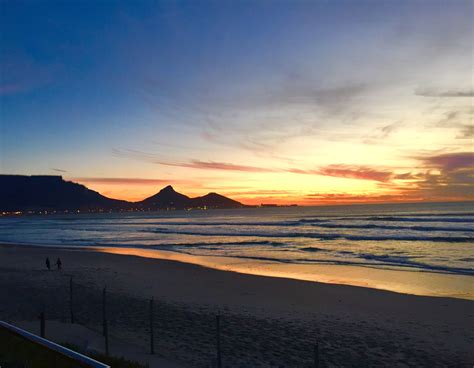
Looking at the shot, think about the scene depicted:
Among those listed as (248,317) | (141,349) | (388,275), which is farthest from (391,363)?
(388,275)

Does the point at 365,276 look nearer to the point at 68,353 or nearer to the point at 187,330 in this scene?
the point at 187,330

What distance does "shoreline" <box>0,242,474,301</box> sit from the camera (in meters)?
18.7

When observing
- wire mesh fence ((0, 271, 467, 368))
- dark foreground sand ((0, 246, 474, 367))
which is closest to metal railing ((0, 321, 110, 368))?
wire mesh fence ((0, 271, 467, 368))

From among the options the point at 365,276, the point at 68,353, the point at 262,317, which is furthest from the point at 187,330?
the point at 365,276

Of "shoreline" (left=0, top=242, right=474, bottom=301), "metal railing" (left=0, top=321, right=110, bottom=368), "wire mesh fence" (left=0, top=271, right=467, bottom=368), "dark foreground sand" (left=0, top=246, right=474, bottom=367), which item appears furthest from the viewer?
"shoreline" (left=0, top=242, right=474, bottom=301)

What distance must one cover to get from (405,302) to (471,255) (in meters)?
17.2

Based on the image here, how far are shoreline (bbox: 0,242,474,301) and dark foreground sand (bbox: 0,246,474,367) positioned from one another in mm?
1347

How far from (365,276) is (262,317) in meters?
10.5

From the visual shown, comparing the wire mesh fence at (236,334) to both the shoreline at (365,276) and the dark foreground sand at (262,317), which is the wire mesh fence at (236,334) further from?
the shoreline at (365,276)

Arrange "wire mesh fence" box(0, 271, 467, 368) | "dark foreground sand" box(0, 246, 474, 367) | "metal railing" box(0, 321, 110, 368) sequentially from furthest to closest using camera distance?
"dark foreground sand" box(0, 246, 474, 367)
"wire mesh fence" box(0, 271, 467, 368)
"metal railing" box(0, 321, 110, 368)

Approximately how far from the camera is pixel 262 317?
14305 mm

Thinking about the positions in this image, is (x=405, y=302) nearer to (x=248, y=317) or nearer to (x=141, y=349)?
(x=248, y=317)

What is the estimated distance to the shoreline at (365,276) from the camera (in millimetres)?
18719

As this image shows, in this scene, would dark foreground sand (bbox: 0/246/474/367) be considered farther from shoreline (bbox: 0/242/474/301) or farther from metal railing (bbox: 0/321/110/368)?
metal railing (bbox: 0/321/110/368)
